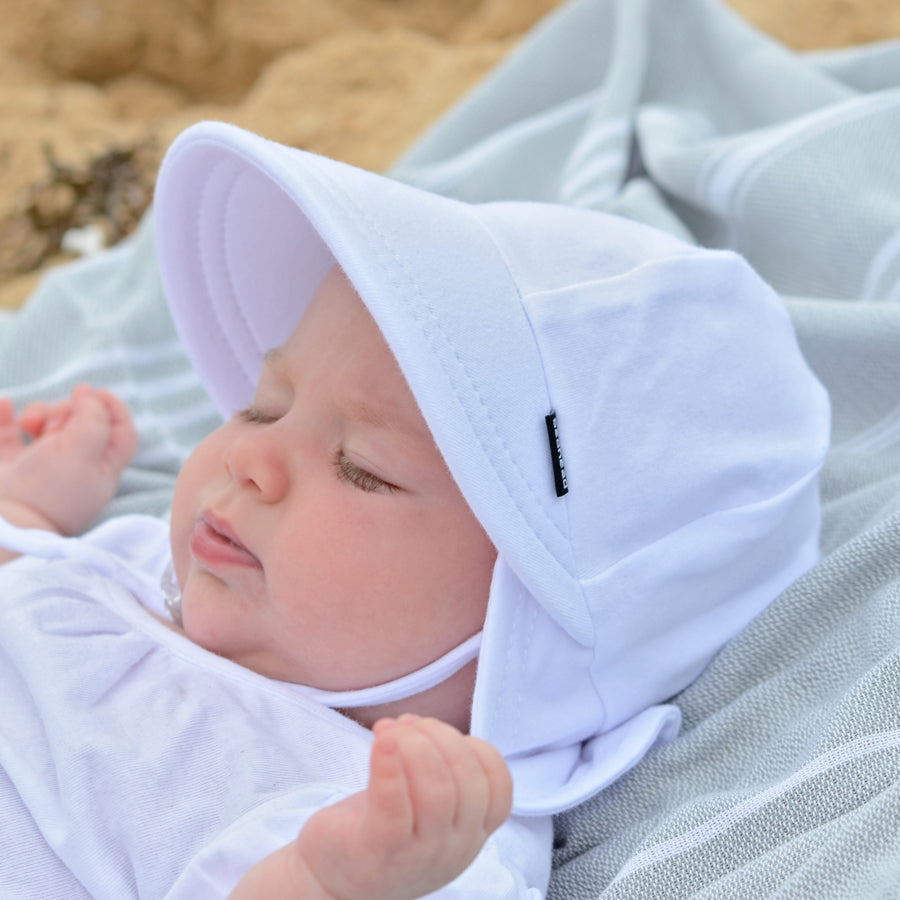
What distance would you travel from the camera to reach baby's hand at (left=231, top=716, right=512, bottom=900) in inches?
23.1

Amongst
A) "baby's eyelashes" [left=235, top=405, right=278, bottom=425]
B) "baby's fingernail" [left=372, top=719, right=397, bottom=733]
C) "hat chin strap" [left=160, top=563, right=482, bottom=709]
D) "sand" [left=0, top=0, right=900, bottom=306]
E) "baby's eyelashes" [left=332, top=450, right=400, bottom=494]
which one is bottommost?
"sand" [left=0, top=0, right=900, bottom=306]

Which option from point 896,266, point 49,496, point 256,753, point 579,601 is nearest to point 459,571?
point 579,601

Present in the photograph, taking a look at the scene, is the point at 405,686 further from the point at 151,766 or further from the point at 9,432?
the point at 9,432

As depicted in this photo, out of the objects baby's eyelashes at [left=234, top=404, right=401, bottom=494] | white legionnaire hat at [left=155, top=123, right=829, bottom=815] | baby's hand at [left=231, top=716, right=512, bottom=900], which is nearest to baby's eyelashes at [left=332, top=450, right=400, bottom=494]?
baby's eyelashes at [left=234, top=404, right=401, bottom=494]

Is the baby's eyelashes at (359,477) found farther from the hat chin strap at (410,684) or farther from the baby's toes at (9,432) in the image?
the baby's toes at (9,432)

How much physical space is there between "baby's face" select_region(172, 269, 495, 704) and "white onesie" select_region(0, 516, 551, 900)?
1.7 inches

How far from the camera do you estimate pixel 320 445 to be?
846 millimetres

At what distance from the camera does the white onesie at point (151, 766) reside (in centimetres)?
76

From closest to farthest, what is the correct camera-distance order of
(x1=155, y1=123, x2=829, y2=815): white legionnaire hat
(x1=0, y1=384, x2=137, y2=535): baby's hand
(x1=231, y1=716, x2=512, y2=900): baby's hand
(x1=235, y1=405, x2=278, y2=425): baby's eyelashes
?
1. (x1=231, y1=716, x2=512, y2=900): baby's hand
2. (x1=155, y1=123, x2=829, y2=815): white legionnaire hat
3. (x1=235, y1=405, x2=278, y2=425): baby's eyelashes
4. (x1=0, y1=384, x2=137, y2=535): baby's hand

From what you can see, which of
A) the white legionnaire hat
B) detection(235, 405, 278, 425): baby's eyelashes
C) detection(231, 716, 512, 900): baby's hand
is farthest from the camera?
detection(235, 405, 278, 425): baby's eyelashes

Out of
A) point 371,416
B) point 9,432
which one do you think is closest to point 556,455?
point 371,416

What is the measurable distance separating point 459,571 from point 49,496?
536 mm

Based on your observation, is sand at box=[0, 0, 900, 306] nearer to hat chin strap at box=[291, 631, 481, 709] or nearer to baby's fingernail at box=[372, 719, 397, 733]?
hat chin strap at box=[291, 631, 481, 709]

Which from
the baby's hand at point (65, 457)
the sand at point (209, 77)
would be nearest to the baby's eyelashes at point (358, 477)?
the baby's hand at point (65, 457)
